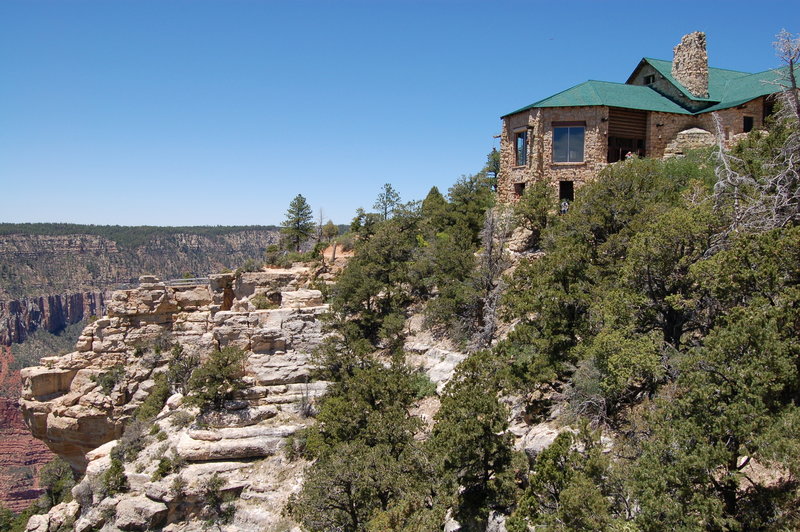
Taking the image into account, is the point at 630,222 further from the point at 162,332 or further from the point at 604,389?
the point at 162,332

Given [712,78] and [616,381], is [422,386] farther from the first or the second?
[712,78]

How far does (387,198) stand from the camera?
39.0m

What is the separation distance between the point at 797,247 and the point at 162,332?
3106 cm

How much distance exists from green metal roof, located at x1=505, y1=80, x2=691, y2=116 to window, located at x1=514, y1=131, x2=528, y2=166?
4.04 ft

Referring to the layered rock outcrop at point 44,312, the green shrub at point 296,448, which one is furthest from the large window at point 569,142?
the layered rock outcrop at point 44,312

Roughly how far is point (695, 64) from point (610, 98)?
531 centimetres

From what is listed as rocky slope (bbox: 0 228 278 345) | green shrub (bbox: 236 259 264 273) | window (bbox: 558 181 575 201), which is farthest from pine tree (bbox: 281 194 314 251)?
rocky slope (bbox: 0 228 278 345)

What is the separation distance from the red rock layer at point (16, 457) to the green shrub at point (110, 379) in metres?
40.0

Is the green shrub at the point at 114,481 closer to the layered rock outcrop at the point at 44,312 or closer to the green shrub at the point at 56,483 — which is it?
the green shrub at the point at 56,483

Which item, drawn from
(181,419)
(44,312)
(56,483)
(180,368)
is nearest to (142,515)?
(181,419)

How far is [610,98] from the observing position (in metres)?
27.6

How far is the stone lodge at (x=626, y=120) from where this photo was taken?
27.0m

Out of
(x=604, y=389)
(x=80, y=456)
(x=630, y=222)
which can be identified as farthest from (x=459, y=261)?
(x=80, y=456)

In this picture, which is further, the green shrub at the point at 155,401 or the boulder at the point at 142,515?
the green shrub at the point at 155,401
